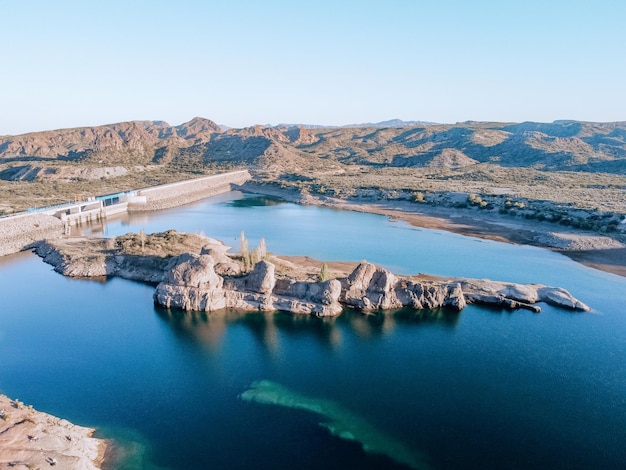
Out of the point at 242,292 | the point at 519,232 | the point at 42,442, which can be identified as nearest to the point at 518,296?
the point at 242,292

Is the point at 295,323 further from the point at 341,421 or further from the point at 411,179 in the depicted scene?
the point at 411,179

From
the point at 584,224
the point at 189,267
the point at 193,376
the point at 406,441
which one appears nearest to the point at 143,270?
the point at 189,267

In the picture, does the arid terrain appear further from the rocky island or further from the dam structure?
the rocky island

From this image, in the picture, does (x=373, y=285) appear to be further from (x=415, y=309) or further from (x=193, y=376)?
(x=193, y=376)

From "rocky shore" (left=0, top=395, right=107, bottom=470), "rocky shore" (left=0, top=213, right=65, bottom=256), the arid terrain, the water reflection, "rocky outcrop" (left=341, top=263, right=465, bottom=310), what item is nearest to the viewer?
"rocky shore" (left=0, top=395, right=107, bottom=470)

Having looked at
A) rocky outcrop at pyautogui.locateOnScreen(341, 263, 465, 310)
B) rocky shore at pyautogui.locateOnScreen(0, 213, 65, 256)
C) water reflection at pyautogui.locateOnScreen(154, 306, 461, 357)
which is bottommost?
water reflection at pyautogui.locateOnScreen(154, 306, 461, 357)

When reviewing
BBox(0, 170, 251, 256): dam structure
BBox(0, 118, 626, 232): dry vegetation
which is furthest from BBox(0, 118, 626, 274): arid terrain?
BBox(0, 170, 251, 256): dam structure

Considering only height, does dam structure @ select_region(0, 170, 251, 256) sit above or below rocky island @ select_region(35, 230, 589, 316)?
above
